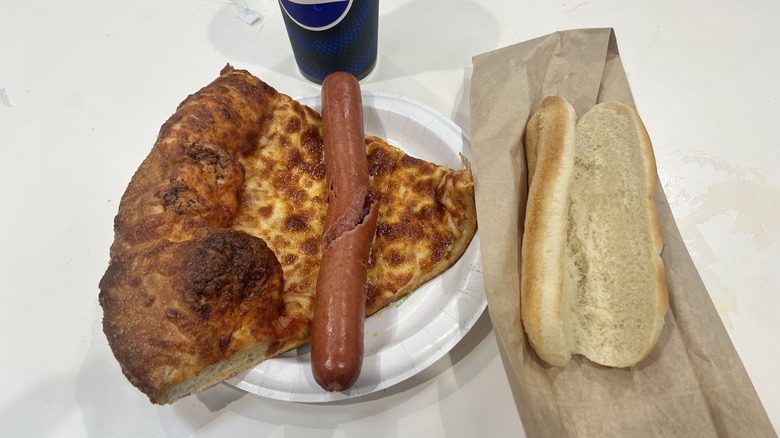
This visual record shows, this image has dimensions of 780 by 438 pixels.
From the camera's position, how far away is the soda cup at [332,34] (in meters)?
2.44

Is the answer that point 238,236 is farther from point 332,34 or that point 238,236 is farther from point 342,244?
point 332,34

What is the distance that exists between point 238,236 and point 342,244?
16.7 inches

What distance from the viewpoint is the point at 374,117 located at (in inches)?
104

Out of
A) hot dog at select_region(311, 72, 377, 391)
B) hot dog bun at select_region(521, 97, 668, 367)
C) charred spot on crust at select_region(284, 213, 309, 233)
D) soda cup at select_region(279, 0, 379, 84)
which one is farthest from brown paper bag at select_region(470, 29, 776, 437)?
soda cup at select_region(279, 0, 379, 84)

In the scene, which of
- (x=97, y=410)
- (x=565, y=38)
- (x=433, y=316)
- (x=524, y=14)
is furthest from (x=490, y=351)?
(x=524, y=14)

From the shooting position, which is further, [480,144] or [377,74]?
[377,74]

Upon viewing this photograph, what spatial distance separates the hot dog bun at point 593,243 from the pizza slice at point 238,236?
1.35 feet

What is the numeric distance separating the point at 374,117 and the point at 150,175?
1215 mm

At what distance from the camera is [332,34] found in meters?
2.62

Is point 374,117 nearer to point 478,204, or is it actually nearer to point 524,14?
point 478,204

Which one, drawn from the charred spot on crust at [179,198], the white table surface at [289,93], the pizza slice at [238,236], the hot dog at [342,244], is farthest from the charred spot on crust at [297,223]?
the white table surface at [289,93]

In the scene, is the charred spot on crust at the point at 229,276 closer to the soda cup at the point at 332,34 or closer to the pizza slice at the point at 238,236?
the pizza slice at the point at 238,236

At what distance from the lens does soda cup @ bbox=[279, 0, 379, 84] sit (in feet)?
8.00

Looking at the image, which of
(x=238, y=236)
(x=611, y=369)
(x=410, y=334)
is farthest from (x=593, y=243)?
(x=238, y=236)
